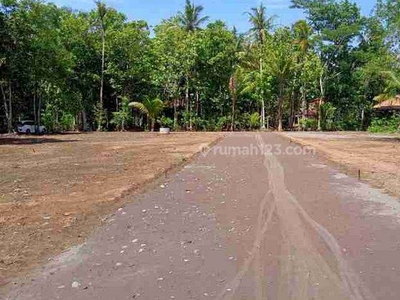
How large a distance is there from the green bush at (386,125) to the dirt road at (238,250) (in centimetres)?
3701

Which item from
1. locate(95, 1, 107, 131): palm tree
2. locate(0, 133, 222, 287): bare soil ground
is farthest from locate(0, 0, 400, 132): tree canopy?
locate(0, 133, 222, 287): bare soil ground

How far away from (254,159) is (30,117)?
32522mm

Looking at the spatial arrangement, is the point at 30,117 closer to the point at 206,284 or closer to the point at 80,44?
the point at 80,44

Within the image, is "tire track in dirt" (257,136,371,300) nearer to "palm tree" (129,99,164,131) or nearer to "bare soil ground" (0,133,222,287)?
"bare soil ground" (0,133,222,287)

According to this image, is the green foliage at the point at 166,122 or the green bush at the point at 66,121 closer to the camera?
the green bush at the point at 66,121

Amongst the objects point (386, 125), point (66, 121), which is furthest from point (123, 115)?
point (386, 125)

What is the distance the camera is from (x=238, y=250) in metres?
5.22

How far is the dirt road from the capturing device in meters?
4.12

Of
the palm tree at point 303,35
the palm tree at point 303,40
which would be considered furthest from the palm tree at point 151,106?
the palm tree at point 303,35

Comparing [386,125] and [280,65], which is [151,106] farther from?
[386,125]

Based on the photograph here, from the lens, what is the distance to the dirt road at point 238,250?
4.12 m

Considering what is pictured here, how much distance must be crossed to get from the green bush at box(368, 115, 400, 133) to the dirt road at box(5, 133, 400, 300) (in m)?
37.0

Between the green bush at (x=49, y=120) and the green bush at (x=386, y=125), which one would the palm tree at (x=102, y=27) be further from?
the green bush at (x=386, y=125)

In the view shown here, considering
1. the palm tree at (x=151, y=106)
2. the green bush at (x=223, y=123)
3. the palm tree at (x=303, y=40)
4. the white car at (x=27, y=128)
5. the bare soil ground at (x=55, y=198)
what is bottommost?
the bare soil ground at (x=55, y=198)
